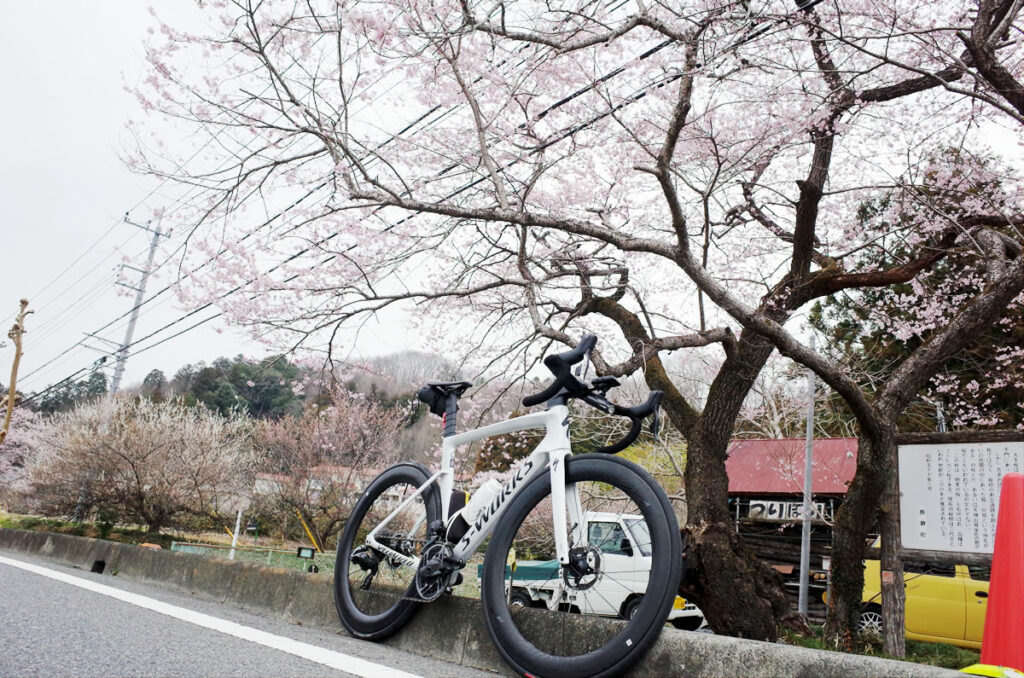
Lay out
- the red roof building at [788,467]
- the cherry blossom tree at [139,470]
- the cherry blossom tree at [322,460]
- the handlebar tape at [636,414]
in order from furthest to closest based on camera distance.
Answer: the cherry blossom tree at [322,460]
the cherry blossom tree at [139,470]
the red roof building at [788,467]
the handlebar tape at [636,414]

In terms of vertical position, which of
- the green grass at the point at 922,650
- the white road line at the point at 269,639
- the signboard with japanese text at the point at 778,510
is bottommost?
the green grass at the point at 922,650

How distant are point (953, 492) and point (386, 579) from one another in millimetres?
3937

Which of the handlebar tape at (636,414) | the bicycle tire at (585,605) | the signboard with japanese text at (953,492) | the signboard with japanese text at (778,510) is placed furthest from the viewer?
the signboard with japanese text at (778,510)

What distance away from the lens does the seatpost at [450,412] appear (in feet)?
10.7

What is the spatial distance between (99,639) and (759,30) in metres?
5.99

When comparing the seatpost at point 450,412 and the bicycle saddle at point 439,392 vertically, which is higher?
the bicycle saddle at point 439,392

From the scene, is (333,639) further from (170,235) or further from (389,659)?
(170,235)

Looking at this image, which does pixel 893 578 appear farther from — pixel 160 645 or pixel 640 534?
pixel 160 645

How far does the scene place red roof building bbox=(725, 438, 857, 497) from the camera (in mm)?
13930

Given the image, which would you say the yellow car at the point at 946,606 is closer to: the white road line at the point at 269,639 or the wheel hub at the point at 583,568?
the wheel hub at the point at 583,568

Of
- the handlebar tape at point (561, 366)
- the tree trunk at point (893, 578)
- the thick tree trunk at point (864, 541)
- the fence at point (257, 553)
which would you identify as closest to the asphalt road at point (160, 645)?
the handlebar tape at point (561, 366)

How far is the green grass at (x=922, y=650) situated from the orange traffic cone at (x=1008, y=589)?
337 cm

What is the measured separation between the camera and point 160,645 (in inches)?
93.4

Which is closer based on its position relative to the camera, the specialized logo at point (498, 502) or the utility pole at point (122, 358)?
the specialized logo at point (498, 502)
